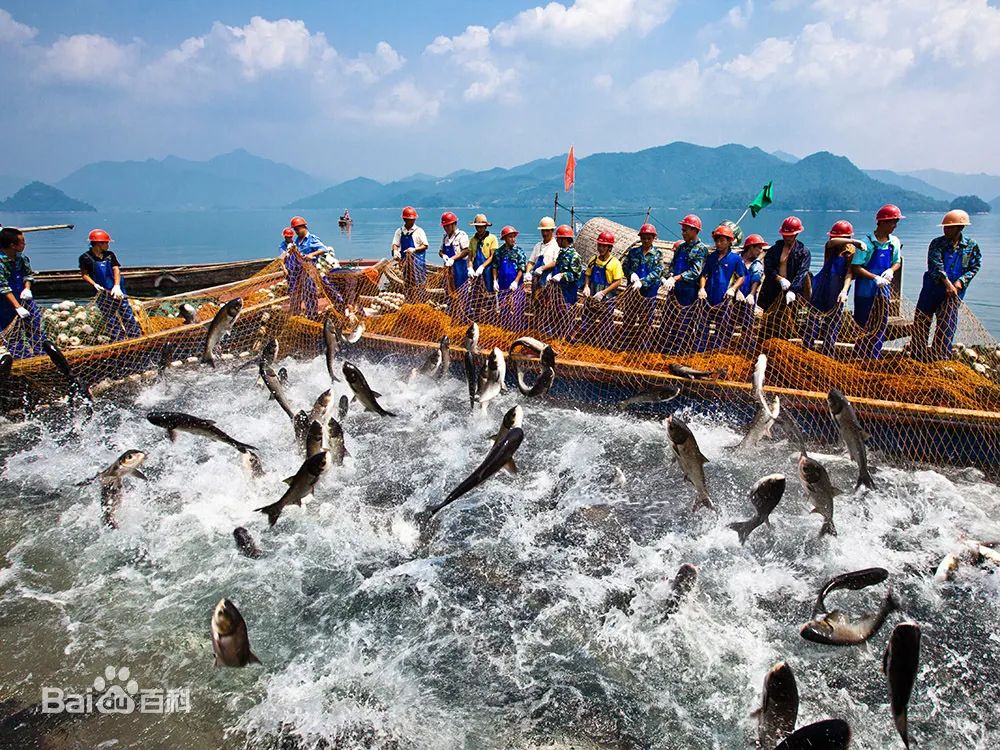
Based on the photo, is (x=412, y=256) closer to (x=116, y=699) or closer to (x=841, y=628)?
(x=116, y=699)

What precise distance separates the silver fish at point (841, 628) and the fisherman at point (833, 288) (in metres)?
4.98

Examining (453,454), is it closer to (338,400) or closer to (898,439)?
(338,400)

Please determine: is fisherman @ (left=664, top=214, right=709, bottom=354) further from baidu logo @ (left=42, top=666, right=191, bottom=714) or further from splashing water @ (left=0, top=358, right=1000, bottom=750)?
baidu logo @ (left=42, top=666, right=191, bottom=714)

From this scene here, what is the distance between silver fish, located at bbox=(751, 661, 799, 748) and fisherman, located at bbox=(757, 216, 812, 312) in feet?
21.4

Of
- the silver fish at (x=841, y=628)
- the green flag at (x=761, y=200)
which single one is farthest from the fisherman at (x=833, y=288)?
the green flag at (x=761, y=200)

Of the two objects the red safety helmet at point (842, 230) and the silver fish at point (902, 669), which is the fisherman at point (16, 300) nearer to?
the silver fish at point (902, 669)

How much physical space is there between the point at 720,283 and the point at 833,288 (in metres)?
1.73

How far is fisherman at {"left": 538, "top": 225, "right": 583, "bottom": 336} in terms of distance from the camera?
10625mm

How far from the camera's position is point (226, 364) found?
12023 millimetres

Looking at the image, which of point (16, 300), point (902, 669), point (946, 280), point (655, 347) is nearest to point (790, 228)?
point (946, 280)

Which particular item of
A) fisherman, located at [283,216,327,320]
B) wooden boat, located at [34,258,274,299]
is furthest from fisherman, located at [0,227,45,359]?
wooden boat, located at [34,258,274,299]

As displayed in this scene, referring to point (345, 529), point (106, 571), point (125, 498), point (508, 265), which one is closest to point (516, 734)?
point (345, 529)

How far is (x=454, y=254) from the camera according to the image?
11992 mm

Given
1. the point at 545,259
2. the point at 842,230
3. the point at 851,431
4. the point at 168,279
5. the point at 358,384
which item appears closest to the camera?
→ the point at 851,431
